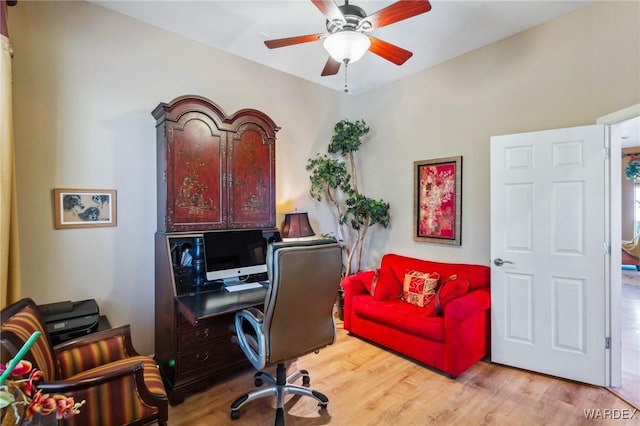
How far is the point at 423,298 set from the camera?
10.3ft

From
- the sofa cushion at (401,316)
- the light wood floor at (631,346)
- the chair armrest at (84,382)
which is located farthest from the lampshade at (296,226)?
the light wood floor at (631,346)

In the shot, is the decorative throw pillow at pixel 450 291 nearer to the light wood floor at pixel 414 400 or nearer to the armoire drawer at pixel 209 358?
the light wood floor at pixel 414 400

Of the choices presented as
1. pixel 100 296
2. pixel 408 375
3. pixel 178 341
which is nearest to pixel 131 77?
pixel 100 296

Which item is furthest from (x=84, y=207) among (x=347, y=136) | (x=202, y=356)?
(x=347, y=136)

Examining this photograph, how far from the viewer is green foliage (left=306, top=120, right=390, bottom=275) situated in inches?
154

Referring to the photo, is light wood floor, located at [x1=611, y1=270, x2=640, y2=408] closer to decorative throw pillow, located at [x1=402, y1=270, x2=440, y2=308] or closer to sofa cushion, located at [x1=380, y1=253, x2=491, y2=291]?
sofa cushion, located at [x1=380, y1=253, x2=491, y2=291]

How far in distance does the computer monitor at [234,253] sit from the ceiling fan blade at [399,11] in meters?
1.99

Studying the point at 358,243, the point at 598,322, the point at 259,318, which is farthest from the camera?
the point at 358,243

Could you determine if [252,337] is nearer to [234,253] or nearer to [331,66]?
[234,253]

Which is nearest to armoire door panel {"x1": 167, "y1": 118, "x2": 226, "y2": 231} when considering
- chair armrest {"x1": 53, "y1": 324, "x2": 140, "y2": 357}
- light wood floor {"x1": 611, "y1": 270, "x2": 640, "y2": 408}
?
chair armrest {"x1": 53, "y1": 324, "x2": 140, "y2": 357}

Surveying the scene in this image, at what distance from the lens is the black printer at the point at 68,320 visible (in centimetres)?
209

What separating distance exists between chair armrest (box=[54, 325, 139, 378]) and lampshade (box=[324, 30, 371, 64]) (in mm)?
2421

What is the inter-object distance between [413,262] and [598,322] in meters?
1.64

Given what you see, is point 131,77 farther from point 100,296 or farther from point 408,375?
point 408,375
